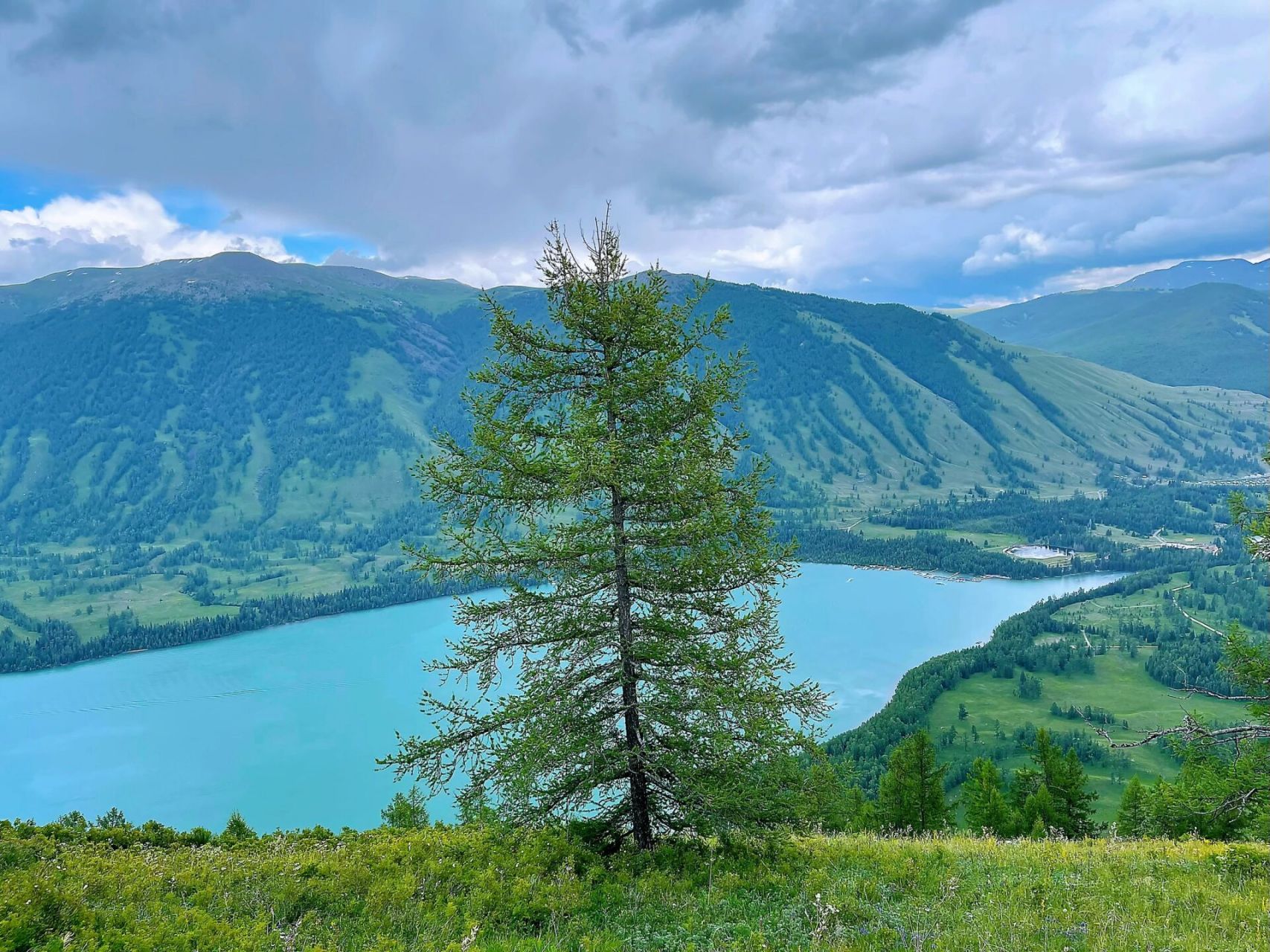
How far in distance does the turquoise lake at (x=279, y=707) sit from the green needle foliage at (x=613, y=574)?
66712 mm

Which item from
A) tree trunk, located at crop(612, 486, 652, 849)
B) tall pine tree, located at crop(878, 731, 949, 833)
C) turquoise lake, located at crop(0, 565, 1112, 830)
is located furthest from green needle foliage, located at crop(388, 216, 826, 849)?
turquoise lake, located at crop(0, 565, 1112, 830)

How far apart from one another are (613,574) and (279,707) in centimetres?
12802

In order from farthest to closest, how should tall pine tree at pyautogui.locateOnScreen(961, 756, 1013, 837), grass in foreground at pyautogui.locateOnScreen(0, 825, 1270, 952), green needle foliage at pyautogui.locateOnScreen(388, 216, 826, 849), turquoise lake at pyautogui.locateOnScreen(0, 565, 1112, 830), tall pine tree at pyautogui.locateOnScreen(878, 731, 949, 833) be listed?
turquoise lake at pyautogui.locateOnScreen(0, 565, 1112, 830)
tall pine tree at pyautogui.locateOnScreen(878, 731, 949, 833)
tall pine tree at pyautogui.locateOnScreen(961, 756, 1013, 837)
green needle foliage at pyautogui.locateOnScreen(388, 216, 826, 849)
grass in foreground at pyautogui.locateOnScreen(0, 825, 1270, 952)

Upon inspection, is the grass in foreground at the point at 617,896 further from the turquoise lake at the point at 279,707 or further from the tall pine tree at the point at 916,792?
the turquoise lake at the point at 279,707

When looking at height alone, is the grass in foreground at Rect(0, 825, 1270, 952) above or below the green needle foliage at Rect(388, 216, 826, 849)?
below

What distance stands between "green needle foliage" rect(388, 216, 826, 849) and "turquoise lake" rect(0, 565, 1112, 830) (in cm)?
6671

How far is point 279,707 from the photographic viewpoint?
120 metres

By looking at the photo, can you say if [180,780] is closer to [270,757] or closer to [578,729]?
[270,757]

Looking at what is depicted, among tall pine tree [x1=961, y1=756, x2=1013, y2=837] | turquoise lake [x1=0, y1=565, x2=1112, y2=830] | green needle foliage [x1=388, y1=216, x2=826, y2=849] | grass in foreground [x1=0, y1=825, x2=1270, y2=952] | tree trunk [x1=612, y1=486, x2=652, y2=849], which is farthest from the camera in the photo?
turquoise lake [x1=0, y1=565, x2=1112, y2=830]

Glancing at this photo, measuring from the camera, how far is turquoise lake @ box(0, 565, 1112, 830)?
8594 centimetres

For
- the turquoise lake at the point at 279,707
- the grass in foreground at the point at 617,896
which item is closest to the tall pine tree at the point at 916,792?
the grass in foreground at the point at 617,896

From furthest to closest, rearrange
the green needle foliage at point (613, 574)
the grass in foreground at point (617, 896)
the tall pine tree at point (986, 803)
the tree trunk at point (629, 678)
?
1. the tall pine tree at point (986, 803)
2. the tree trunk at point (629, 678)
3. the green needle foliage at point (613, 574)
4. the grass in foreground at point (617, 896)

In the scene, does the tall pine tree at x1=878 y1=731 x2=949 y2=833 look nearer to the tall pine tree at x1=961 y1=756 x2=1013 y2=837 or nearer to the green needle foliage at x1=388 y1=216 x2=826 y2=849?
the tall pine tree at x1=961 y1=756 x2=1013 y2=837

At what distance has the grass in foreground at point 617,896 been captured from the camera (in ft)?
25.8
